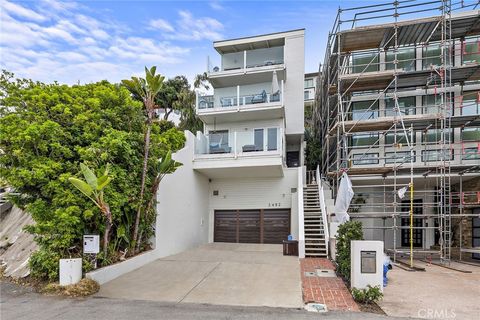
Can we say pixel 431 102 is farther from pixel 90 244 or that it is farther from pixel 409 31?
pixel 90 244

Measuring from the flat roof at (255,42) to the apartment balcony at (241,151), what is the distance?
7168 millimetres

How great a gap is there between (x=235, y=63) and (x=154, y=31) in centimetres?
765

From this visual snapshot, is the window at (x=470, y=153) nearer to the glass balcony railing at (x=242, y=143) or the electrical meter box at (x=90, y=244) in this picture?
the glass balcony railing at (x=242, y=143)

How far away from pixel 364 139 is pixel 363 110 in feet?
4.92

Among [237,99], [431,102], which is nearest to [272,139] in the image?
[237,99]

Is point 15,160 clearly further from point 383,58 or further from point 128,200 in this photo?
point 383,58

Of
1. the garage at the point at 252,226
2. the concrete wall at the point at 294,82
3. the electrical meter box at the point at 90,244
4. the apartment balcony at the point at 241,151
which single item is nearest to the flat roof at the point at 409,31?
the concrete wall at the point at 294,82

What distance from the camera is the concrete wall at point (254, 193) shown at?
16.0m

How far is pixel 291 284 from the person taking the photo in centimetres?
766

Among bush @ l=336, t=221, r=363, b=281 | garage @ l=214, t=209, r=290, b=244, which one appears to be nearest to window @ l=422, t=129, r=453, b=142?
garage @ l=214, t=209, r=290, b=244

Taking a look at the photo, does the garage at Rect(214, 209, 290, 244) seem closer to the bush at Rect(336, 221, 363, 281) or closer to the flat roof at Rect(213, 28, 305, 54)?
the bush at Rect(336, 221, 363, 281)

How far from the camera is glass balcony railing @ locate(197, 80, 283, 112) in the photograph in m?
15.3

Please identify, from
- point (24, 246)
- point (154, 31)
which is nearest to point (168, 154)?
point (154, 31)

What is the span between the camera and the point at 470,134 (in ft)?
45.1
